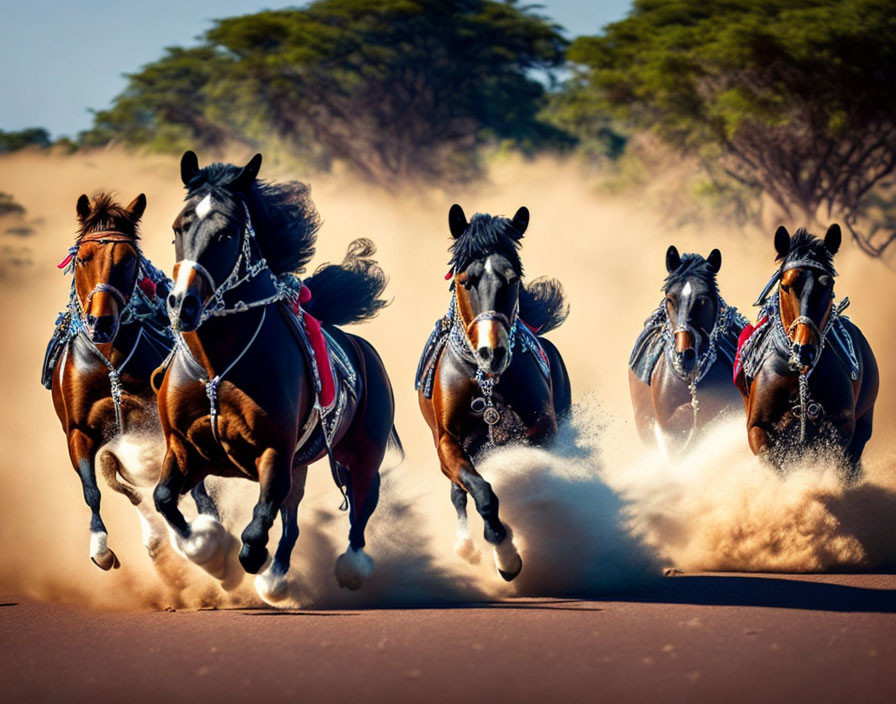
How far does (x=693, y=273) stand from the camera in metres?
10.8

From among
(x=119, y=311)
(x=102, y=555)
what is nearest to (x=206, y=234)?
(x=119, y=311)

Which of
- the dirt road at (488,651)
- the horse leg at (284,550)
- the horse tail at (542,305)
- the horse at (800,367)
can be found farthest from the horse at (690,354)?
the horse leg at (284,550)

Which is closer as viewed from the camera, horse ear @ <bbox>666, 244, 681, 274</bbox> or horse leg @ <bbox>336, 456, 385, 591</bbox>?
horse leg @ <bbox>336, 456, 385, 591</bbox>

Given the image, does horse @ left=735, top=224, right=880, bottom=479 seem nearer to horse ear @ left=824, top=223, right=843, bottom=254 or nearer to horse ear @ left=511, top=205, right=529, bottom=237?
horse ear @ left=824, top=223, right=843, bottom=254

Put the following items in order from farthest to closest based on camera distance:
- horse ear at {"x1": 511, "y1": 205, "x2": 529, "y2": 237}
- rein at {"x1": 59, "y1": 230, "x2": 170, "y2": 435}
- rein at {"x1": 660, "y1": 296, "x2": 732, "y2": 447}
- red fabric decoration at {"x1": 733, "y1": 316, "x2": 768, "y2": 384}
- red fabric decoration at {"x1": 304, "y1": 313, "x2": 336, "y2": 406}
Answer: rein at {"x1": 660, "y1": 296, "x2": 732, "y2": 447}, red fabric decoration at {"x1": 733, "y1": 316, "x2": 768, "y2": 384}, rein at {"x1": 59, "y1": 230, "x2": 170, "y2": 435}, horse ear at {"x1": 511, "y1": 205, "x2": 529, "y2": 237}, red fabric decoration at {"x1": 304, "y1": 313, "x2": 336, "y2": 406}

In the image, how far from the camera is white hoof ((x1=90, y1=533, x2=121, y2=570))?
827 cm

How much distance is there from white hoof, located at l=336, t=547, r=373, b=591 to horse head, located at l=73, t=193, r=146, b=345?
1.96m

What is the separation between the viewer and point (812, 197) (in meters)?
29.6

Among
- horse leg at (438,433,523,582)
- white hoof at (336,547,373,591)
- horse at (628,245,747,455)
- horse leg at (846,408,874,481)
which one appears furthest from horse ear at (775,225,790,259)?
white hoof at (336,547,373,591)

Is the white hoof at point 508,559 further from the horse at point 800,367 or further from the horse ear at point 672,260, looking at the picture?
the horse ear at point 672,260

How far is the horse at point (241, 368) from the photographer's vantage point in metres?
7.36

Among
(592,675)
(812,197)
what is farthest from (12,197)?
(592,675)

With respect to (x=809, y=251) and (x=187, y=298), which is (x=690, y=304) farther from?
(x=187, y=298)

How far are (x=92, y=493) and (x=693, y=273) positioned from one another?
15.5 feet
